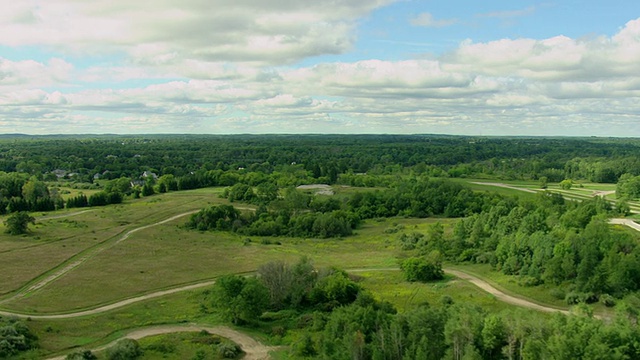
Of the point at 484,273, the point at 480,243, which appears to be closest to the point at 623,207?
the point at 480,243

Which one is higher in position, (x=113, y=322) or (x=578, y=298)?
(x=578, y=298)

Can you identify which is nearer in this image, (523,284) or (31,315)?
(31,315)

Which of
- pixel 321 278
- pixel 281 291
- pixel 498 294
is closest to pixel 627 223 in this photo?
pixel 498 294

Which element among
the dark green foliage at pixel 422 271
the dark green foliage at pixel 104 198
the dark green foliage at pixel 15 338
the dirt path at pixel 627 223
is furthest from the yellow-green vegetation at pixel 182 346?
the dark green foliage at pixel 104 198

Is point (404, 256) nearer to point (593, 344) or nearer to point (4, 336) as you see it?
point (593, 344)

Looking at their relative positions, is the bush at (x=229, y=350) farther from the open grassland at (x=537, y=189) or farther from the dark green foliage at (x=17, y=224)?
the open grassland at (x=537, y=189)

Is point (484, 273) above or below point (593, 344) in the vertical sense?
below

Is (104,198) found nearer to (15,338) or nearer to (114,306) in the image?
(114,306)
